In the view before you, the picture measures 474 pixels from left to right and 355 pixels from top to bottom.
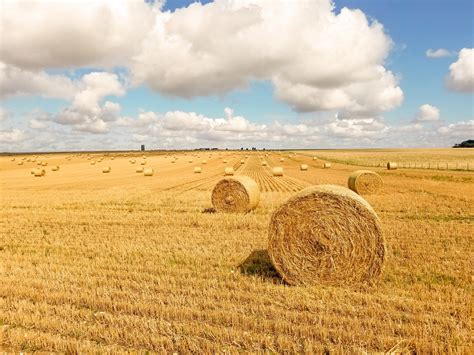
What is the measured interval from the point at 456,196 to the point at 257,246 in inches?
569

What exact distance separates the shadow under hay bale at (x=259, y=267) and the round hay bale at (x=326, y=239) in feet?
0.99

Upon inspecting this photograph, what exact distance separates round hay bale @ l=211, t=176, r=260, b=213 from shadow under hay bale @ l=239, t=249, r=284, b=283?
710 cm

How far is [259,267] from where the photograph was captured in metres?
8.84

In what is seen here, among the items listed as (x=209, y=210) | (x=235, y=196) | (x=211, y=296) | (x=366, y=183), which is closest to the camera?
(x=211, y=296)

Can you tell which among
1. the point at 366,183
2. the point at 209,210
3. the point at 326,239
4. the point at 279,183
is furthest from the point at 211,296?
the point at 279,183

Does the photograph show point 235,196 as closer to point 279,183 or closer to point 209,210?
point 209,210

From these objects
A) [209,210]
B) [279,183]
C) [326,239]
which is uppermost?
[326,239]

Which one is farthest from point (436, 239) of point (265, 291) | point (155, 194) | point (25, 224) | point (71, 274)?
point (155, 194)

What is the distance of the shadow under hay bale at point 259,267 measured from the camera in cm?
832

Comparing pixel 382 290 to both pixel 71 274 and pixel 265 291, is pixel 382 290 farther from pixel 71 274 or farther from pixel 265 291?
pixel 71 274

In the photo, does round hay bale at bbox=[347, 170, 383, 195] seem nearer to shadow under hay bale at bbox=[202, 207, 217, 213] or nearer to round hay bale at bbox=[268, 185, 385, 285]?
shadow under hay bale at bbox=[202, 207, 217, 213]

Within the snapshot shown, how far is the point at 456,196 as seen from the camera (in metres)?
20.2

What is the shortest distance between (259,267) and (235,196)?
842 centimetres

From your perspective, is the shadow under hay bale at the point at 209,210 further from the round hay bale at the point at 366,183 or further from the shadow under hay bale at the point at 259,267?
the round hay bale at the point at 366,183
